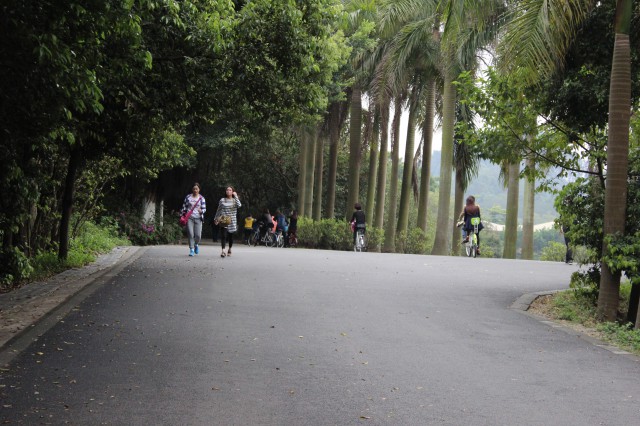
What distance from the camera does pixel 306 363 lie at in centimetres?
710

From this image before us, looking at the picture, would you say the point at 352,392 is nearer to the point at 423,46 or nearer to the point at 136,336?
the point at 136,336

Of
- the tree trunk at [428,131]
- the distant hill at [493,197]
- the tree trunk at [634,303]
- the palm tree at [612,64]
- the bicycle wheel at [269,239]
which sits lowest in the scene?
the tree trunk at [634,303]

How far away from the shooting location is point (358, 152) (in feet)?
117

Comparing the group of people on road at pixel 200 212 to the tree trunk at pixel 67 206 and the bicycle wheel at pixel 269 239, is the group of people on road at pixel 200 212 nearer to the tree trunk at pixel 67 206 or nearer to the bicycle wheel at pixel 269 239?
the tree trunk at pixel 67 206

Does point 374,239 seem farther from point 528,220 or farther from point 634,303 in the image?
point 634,303

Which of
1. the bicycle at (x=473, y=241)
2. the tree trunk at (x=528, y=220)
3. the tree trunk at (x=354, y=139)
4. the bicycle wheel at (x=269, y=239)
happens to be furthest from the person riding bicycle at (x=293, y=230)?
the bicycle at (x=473, y=241)

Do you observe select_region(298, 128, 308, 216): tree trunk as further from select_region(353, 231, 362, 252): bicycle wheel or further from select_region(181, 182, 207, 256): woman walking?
select_region(181, 182, 207, 256): woman walking

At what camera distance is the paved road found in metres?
5.52

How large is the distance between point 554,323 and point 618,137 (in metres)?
2.68

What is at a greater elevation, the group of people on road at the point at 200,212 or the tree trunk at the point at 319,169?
the tree trunk at the point at 319,169

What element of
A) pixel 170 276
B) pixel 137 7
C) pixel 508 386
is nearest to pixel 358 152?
pixel 170 276

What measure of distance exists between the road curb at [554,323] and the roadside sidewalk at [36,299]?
6.21 meters

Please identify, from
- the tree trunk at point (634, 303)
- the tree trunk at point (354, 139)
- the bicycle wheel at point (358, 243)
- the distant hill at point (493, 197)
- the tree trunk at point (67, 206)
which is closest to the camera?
the tree trunk at point (634, 303)

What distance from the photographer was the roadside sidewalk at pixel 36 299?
8.21 meters
